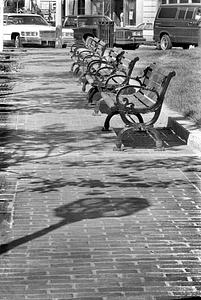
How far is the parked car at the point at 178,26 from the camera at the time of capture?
33.4 metres

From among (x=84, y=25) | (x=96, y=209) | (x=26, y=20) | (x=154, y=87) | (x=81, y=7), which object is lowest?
(x=81, y=7)

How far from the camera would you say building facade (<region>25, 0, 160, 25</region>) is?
5119cm

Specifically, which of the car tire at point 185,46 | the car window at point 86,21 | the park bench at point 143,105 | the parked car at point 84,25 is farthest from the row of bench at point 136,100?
the car window at point 86,21

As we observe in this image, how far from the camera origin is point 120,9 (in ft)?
178

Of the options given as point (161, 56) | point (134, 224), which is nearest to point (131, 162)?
point (134, 224)

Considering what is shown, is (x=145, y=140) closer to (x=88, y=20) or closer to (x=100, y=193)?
(x=100, y=193)

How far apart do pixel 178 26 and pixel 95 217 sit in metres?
27.9

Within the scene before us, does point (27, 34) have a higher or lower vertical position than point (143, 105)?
lower

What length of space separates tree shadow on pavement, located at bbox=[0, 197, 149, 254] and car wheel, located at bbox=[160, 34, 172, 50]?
27.0 metres

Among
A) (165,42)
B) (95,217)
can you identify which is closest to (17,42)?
(165,42)

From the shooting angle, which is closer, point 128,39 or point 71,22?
point 128,39

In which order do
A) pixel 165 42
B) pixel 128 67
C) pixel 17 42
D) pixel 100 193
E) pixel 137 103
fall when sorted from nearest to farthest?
pixel 100 193, pixel 137 103, pixel 128 67, pixel 165 42, pixel 17 42

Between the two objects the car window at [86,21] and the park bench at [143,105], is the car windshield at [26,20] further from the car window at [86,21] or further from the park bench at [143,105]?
the park bench at [143,105]

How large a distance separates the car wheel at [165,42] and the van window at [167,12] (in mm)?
971
